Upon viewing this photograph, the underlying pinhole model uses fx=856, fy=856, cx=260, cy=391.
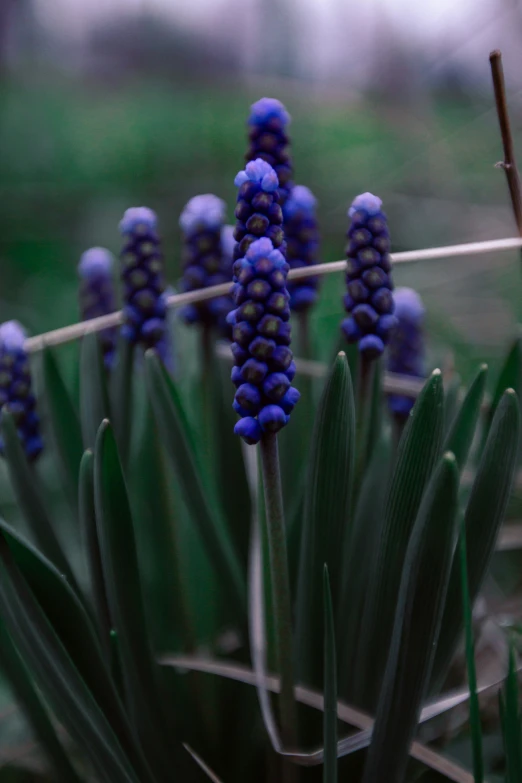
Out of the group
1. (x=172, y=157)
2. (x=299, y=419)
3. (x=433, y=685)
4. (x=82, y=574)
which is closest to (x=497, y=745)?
(x=433, y=685)

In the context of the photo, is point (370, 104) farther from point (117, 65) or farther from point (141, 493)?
point (141, 493)

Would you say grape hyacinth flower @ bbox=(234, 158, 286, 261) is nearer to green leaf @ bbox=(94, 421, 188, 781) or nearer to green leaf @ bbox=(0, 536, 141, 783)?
green leaf @ bbox=(94, 421, 188, 781)

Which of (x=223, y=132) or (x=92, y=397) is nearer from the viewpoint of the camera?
(x=92, y=397)

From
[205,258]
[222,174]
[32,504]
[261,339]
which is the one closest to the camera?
[261,339]

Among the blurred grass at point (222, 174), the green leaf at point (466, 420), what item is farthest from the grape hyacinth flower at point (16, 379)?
the blurred grass at point (222, 174)

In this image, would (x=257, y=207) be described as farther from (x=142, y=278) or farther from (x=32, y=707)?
(x=32, y=707)

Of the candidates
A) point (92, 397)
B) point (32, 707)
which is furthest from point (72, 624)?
point (92, 397)

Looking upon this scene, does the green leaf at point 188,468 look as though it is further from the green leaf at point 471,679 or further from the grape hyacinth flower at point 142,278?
the green leaf at point 471,679

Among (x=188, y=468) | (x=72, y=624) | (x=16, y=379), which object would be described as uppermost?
(x=16, y=379)
